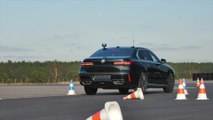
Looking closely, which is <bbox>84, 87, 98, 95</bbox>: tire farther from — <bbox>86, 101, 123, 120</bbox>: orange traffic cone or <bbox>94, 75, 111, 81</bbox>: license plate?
<bbox>86, 101, 123, 120</bbox>: orange traffic cone

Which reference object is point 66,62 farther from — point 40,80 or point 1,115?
point 1,115

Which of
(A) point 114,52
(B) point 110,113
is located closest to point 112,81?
(A) point 114,52

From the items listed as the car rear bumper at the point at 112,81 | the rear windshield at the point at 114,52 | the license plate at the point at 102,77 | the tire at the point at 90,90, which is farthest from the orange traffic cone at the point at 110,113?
the tire at the point at 90,90

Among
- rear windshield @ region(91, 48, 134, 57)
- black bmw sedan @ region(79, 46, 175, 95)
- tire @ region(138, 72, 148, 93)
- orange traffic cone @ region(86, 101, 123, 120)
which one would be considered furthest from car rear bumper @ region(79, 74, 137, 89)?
orange traffic cone @ region(86, 101, 123, 120)

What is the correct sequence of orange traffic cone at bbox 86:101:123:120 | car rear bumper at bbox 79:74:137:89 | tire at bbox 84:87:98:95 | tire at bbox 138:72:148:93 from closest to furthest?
orange traffic cone at bbox 86:101:123:120 < car rear bumper at bbox 79:74:137:89 < tire at bbox 138:72:148:93 < tire at bbox 84:87:98:95

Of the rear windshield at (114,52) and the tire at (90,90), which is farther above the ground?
the rear windshield at (114,52)

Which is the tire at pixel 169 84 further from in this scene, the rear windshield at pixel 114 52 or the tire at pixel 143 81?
the rear windshield at pixel 114 52

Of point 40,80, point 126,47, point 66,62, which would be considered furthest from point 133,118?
point 66,62

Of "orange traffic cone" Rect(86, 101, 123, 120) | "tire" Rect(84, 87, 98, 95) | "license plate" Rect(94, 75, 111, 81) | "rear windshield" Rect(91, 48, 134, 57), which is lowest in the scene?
"tire" Rect(84, 87, 98, 95)

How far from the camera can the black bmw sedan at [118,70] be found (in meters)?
18.8

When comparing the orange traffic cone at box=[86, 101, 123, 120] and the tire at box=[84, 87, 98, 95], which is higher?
the orange traffic cone at box=[86, 101, 123, 120]

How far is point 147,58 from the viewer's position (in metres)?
20.6

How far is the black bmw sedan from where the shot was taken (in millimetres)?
18750

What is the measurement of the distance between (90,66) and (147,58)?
2429mm
